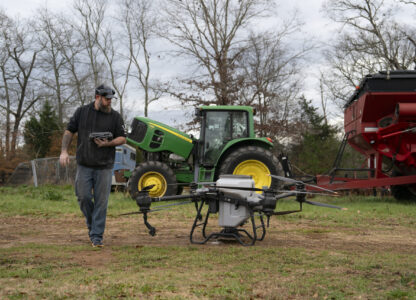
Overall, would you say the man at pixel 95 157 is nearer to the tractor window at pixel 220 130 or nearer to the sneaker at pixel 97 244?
the sneaker at pixel 97 244

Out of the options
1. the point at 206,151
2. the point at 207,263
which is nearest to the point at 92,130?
the point at 207,263

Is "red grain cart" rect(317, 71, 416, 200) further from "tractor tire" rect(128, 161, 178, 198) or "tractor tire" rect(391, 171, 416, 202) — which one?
"tractor tire" rect(128, 161, 178, 198)

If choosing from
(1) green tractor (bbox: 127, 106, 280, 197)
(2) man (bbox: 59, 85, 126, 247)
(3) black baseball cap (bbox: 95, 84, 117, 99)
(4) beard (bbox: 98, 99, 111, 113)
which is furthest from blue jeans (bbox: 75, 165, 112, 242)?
(1) green tractor (bbox: 127, 106, 280, 197)

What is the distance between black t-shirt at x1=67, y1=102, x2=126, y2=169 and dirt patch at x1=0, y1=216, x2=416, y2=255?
96cm

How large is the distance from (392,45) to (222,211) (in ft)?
76.0

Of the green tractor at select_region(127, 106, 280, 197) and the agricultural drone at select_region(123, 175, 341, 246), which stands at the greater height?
the green tractor at select_region(127, 106, 280, 197)

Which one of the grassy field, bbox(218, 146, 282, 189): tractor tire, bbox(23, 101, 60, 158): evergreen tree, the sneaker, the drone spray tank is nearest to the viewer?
the grassy field

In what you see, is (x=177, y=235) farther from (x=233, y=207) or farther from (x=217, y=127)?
(x=217, y=127)

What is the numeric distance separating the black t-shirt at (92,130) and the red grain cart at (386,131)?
6.76m

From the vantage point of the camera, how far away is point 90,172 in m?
5.32

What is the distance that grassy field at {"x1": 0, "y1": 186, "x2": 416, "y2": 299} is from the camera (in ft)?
10.9

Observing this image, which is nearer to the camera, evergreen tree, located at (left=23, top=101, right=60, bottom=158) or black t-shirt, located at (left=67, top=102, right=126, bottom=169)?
black t-shirt, located at (left=67, top=102, right=126, bottom=169)

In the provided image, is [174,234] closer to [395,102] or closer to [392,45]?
[395,102]

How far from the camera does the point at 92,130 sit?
5320 millimetres
